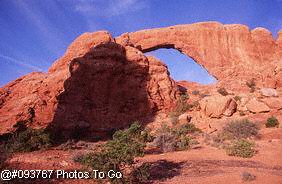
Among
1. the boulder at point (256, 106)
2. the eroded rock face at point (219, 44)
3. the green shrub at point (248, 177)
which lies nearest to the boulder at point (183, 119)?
the boulder at point (256, 106)

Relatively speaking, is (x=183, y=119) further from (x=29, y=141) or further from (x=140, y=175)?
(x=140, y=175)

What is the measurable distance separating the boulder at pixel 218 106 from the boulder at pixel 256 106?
0.97m

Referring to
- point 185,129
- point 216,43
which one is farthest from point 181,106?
point 216,43

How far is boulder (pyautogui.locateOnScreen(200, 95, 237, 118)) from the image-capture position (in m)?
19.8

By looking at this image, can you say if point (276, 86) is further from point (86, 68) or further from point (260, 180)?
point (260, 180)

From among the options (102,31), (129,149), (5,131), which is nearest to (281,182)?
(129,149)

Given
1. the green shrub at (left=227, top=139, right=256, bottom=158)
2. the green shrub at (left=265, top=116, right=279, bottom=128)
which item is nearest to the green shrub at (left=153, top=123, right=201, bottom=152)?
the green shrub at (left=227, top=139, right=256, bottom=158)

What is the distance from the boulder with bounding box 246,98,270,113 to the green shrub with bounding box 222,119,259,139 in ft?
11.3

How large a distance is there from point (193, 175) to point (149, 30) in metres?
27.3

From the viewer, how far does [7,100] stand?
15898 millimetres

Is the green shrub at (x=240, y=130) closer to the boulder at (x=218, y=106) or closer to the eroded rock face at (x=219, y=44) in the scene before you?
the boulder at (x=218, y=106)

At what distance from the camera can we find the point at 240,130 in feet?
52.7

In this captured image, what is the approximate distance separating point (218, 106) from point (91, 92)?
27.7 ft

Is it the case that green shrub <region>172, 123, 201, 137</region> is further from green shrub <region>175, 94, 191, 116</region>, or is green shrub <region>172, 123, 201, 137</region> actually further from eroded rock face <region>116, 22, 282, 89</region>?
eroded rock face <region>116, 22, 282, 89</region>
